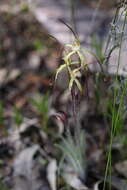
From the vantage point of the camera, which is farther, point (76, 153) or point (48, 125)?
point (48, 125)

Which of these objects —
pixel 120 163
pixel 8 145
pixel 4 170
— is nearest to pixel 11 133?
pixel 8 145

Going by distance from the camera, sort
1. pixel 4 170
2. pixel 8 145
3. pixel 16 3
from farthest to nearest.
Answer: pixel 16 3
pixel 8 145
pixel 4 170

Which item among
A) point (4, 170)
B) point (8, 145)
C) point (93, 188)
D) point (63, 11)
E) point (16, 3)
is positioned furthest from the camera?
point (16, 3)

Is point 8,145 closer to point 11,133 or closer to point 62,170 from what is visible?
point 11,133

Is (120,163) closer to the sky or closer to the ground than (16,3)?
closer to the ground

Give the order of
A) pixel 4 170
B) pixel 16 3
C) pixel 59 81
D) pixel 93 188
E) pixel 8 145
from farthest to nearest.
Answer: pixel 16 3 < pixel 59 81 < pixel 8 145 < pixel 4 170 < pixel 93 188

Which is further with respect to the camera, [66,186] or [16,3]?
[16,3]

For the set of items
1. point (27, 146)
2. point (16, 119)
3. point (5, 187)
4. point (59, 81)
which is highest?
point (59, 81)

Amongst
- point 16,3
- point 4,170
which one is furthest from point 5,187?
point 16,3

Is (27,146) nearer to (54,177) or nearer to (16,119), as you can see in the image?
(16,119)
